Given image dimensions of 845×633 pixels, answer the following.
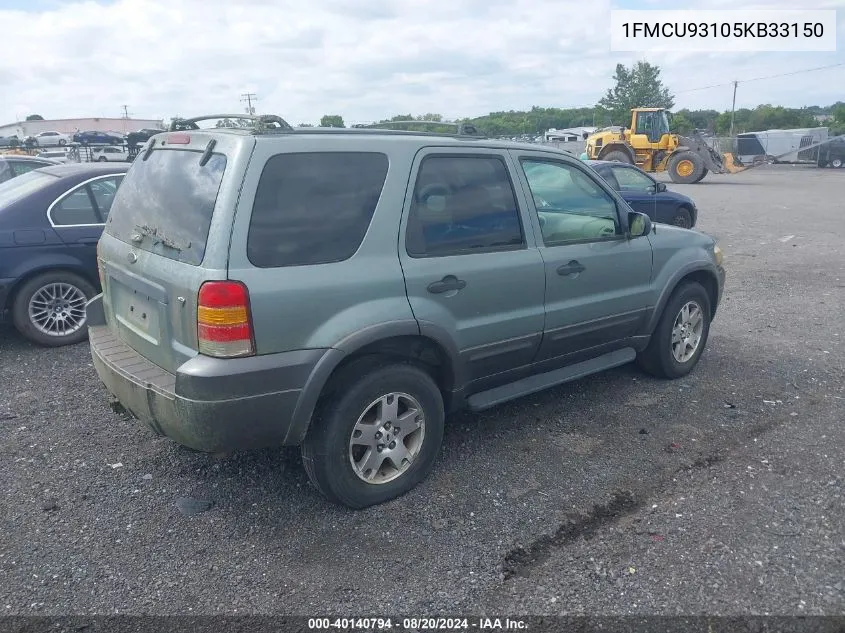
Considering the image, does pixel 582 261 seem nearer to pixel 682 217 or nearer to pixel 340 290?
pixel 340 290

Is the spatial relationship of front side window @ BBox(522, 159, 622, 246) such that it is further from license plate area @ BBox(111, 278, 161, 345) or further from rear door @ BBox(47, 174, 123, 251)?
rear door @ BBox(47, 174, 123, 251)

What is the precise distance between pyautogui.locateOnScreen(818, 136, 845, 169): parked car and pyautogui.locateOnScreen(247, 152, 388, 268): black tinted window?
42890 millimetres

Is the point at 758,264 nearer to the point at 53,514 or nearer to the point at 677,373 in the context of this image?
the point at 677,373

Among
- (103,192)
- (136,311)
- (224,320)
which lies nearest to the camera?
(224,320)

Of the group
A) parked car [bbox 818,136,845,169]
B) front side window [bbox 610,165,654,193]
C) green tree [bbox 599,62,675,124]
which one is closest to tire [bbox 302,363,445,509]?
front side window [bbox 610,165,654,193]

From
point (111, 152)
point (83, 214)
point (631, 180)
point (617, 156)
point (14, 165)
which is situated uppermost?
point (111, 152)

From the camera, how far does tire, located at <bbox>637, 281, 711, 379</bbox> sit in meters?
5.14

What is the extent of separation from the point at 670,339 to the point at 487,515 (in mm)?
2473

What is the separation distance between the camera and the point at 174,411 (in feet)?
10.2

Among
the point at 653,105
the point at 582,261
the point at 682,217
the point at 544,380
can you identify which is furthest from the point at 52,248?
the point at 653,105

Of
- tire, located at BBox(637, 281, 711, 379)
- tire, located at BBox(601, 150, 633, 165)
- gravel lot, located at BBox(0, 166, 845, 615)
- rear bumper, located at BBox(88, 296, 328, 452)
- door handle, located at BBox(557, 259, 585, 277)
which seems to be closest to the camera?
gravel lot, located at BBox(0, 166, 845, 615)

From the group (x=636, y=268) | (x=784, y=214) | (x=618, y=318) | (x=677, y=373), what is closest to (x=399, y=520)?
(x=618, y=318)

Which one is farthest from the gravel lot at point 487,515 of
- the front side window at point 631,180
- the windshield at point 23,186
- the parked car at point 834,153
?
the parked car at point 834,153

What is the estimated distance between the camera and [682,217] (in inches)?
482
